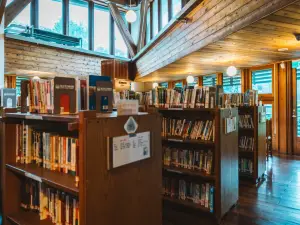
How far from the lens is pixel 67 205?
1.60m

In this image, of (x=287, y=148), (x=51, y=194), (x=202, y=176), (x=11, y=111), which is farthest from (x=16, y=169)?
(x=287, y=148)

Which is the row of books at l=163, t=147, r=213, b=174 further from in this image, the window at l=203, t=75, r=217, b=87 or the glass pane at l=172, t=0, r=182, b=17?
the glass pane at l=172, t=0, r=182, b=17

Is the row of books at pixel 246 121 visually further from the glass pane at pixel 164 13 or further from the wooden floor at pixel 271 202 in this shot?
the glass pane at pixel 164 13

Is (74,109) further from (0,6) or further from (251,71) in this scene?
(251,71)

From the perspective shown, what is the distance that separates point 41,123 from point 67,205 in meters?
0.86

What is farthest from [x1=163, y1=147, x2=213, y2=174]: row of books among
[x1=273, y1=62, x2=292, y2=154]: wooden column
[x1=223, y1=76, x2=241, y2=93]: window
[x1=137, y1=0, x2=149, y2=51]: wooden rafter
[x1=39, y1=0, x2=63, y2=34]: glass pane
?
[x1=39, y1=0, x2=63, y2=34]: glass pane

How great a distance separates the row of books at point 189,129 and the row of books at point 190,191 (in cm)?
63

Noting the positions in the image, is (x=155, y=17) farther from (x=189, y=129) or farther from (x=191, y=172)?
(x=191, y=172)

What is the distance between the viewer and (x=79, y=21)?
9391 millimetres

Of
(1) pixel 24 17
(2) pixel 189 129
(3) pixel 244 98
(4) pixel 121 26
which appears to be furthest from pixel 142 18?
(2) pixel 189 129

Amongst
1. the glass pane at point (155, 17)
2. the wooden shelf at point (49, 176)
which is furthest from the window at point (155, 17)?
the wooden shelf at point (49, 176)

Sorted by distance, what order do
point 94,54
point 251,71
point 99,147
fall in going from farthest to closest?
point 94,54 → point 251,71 → point 99,147

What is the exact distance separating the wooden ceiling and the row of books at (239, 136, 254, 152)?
1.84m

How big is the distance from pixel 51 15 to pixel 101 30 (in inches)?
87.0
